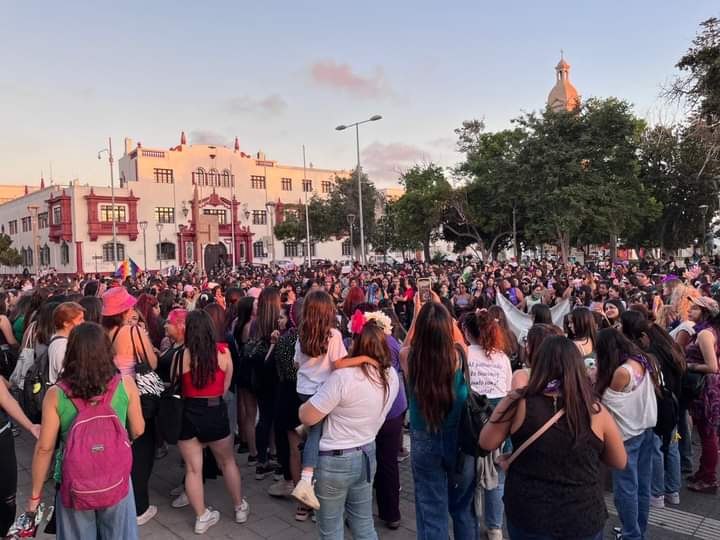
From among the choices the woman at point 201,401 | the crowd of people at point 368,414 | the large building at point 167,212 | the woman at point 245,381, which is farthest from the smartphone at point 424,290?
the large building at point 167,212

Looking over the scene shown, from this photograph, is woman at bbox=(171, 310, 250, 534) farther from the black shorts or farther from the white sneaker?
the white sneaker

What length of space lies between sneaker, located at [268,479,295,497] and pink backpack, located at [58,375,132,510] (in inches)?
84.4

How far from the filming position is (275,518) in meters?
4.44

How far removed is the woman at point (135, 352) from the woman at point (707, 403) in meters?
4.79

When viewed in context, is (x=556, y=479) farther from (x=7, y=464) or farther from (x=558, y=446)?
(x=7, y=464)

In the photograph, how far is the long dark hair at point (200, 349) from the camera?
4.06 m

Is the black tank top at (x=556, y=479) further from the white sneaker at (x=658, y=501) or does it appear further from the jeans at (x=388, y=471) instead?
the white sneaker at (x=658, y=501)

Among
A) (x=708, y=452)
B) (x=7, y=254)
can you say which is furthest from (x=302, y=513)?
(x=7, y=254)

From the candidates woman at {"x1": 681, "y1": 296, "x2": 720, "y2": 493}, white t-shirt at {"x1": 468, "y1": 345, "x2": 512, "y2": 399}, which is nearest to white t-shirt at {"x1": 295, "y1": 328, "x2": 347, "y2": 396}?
white t-shirt at {"x1": 468, "y1": 345, "x2": 512, "y2": 399}

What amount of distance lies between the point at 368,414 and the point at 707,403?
357cm

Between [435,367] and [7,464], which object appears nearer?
[435,367]

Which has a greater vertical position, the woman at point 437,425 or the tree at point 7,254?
the tree at point 7,254

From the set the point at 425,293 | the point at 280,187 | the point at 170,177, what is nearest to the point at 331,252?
the point at 280,187

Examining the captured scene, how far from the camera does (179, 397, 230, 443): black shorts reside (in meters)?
4.14
